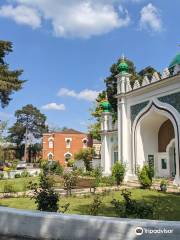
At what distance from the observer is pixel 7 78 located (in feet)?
77.1

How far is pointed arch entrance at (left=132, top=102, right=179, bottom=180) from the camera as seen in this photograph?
21078 mm

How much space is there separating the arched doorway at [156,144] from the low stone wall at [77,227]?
16.6 meters

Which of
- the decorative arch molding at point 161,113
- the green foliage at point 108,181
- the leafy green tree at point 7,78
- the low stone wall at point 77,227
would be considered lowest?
the green foliage at point 108,181

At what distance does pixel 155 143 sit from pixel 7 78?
1135 cm

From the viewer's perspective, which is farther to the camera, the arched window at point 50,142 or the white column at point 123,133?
the arched window at point 50,142

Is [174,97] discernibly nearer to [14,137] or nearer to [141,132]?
[141,132]

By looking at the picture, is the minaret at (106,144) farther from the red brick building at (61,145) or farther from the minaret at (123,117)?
the red brick building at (61,145)

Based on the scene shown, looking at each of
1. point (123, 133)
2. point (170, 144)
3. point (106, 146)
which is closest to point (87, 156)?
point (106, 146)

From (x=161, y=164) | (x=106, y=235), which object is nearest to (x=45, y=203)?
(x=106, y=235)

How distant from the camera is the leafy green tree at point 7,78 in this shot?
23073mm

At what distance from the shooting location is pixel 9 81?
2359 cm

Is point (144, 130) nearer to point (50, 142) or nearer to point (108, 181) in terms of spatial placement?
point (108, 181)
